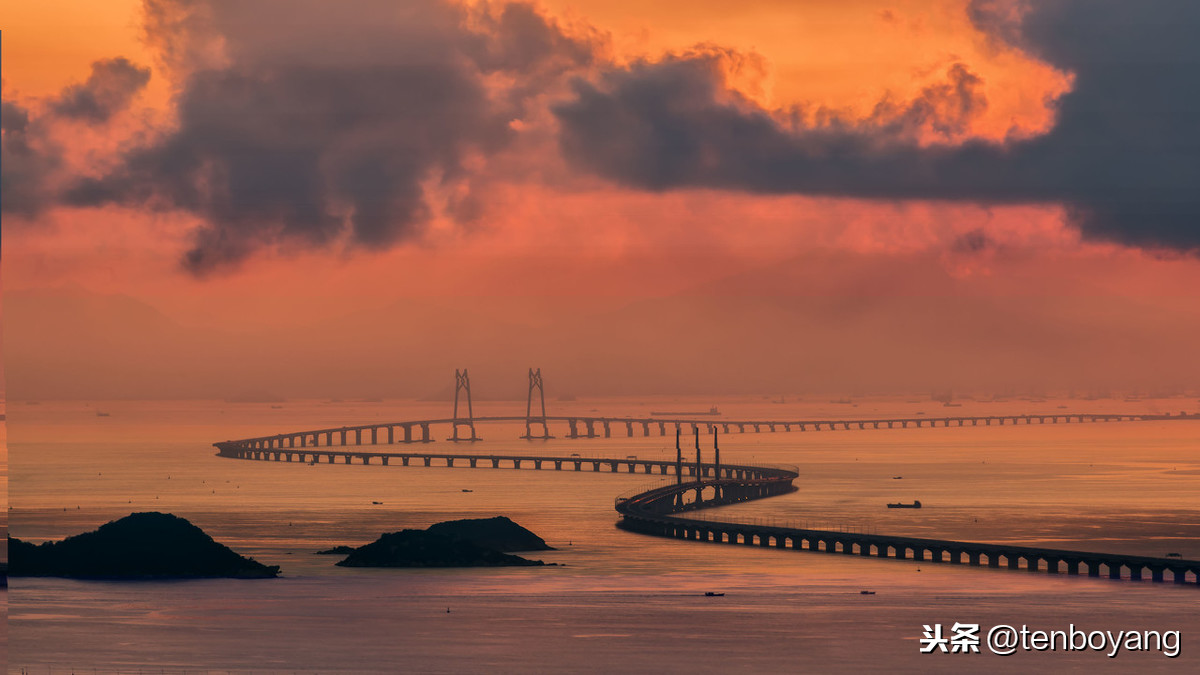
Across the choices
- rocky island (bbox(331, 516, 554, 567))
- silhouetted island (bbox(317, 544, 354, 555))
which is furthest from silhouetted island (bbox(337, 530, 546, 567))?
silhouetted island (bbox(317, 544, 354, 555))

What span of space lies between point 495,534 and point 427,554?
10.1m

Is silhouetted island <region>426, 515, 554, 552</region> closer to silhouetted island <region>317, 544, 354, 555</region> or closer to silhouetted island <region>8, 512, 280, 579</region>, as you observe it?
silhouetted island <region>317, 544, 354, 555</region>

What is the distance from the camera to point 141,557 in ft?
369

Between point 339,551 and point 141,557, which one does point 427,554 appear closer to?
point 339,551

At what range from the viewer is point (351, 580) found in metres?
110

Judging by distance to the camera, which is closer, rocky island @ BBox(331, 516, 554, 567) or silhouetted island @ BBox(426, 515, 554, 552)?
rocky island @ BBox(331, 516, 554, 567)

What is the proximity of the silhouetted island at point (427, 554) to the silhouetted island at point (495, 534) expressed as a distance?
320cm

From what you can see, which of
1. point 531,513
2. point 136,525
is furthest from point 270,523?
point 136,525

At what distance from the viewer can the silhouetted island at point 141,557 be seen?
111812mm

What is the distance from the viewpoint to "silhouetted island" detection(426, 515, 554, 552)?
12531cm

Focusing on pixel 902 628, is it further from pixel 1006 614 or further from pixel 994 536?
pixel 994 536

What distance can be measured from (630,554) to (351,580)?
85.6 feet

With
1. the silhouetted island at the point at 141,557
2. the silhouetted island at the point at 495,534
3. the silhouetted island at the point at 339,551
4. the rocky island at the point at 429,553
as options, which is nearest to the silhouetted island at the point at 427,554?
the rocky island at the point at 429,553

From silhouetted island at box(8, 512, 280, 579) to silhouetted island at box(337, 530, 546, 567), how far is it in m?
7.20
